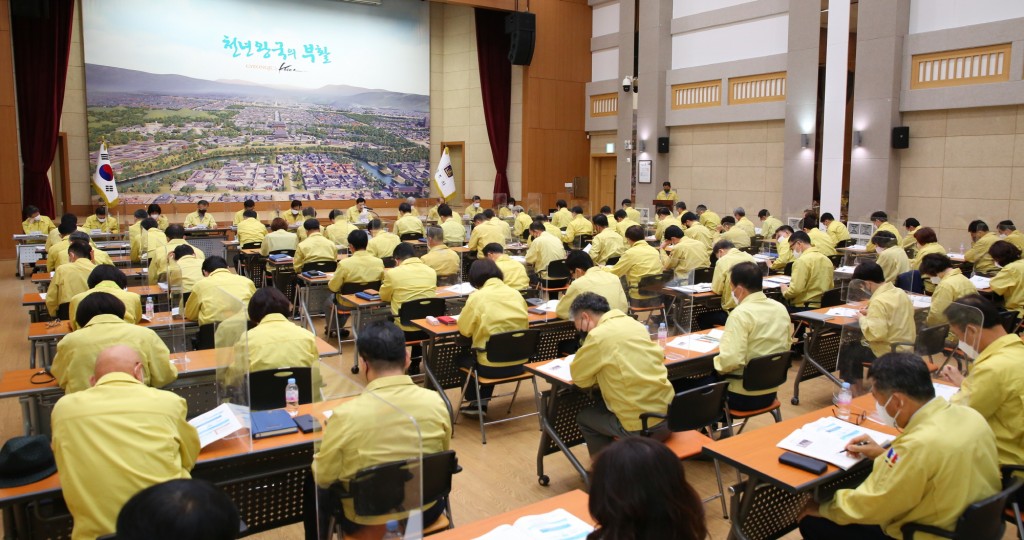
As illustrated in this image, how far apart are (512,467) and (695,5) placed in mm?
13018

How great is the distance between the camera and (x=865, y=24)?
12094 mm

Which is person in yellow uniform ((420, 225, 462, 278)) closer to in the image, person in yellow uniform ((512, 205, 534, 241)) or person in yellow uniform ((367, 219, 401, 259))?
person in yellow uniform ((367, 219, 401, 259))

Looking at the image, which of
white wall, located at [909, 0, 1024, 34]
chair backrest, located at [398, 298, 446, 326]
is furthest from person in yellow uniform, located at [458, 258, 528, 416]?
white wall, located at [909, 0, 1024, 34]

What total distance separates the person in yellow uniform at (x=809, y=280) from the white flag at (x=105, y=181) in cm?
1214

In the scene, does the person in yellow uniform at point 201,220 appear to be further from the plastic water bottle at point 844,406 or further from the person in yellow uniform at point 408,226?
the plastic water bottle at point 844,406

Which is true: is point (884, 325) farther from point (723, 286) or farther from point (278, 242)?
point (278, 242)

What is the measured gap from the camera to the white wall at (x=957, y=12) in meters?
10.7

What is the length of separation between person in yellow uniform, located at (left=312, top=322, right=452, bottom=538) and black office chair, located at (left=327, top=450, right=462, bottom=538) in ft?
0.09

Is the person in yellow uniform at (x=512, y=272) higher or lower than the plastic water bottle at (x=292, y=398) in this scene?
higher

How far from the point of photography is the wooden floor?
435 cm

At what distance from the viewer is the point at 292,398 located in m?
3.72

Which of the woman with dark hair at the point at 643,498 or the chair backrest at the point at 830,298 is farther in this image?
the chair backrest at the point at 830,298

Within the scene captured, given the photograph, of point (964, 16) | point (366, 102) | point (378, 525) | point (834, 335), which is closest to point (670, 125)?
point (964, 16)

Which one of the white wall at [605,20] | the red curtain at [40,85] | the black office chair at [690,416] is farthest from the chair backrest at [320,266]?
the white wall at [605,20]
